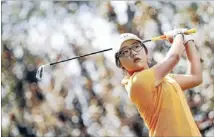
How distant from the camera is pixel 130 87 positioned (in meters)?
1.41

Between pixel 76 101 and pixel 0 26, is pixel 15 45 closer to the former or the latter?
pixel 0 26

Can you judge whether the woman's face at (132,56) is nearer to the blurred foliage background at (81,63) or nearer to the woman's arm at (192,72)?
the woman's arm at (192,72)

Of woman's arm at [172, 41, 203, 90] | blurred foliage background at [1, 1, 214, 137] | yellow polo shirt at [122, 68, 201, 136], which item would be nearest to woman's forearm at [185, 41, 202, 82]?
woman's arm at [172, 41, 203, 90]

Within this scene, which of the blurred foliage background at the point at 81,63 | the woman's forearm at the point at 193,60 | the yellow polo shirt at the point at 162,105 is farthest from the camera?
the blurred foliage background at the point at 81,63

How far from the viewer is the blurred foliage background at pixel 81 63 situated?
347 cm

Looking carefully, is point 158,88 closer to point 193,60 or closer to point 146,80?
point 146,80

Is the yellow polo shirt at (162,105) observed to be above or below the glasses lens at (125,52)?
below

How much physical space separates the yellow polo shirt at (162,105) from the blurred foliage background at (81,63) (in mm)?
2030

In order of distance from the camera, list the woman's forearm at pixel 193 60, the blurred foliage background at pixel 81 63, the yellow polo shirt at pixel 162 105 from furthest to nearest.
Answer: the blurred foliage background at pixel 81 63 < the woman's forearm at pixel 193 60 < the yellow polo shirt at pixel 162 105

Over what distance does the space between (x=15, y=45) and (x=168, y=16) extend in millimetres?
1090

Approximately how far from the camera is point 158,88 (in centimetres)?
139

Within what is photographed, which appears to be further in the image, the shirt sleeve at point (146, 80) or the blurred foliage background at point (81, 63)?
the blurred foliage background at point (81, 63)

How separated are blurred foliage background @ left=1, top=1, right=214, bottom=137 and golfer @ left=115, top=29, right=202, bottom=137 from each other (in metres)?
1.97

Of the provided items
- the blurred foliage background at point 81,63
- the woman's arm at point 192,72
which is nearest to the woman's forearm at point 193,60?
the woman's arm at point 192,72
